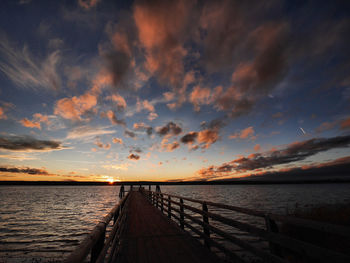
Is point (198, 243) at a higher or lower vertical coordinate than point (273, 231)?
lower

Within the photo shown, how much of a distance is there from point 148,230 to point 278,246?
19.0ft

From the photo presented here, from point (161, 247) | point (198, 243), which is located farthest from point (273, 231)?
point (161, 247)

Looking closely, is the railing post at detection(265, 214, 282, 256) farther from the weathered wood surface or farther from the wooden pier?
the weathered wood surface

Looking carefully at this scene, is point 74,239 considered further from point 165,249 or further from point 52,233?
point 165,249

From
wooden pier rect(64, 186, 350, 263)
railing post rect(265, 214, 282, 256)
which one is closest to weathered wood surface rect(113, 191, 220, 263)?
wooden pier rect(64, 186, 350, 263)

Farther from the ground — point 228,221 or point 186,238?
point 228,221

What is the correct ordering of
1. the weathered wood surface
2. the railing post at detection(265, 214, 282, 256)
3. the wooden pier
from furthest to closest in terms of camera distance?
the weathered wood surface < the railing post at detection(265, 214, 282, 256) < the wooden pier

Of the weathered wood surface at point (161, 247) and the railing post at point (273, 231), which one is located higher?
the railing post at point (273, 231)

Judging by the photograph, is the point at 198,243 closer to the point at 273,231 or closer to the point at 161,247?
the point at 161,247

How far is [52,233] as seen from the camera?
13.2 meters

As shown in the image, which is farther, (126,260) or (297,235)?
(297,235)

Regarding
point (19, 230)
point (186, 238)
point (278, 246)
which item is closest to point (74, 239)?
point (19, 230)

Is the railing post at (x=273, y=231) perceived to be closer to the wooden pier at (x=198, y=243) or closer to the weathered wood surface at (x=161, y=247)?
the wooden pier at (x=198, y=243)

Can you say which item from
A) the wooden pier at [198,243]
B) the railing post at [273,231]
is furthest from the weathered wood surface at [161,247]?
the railing post at [273,231]
